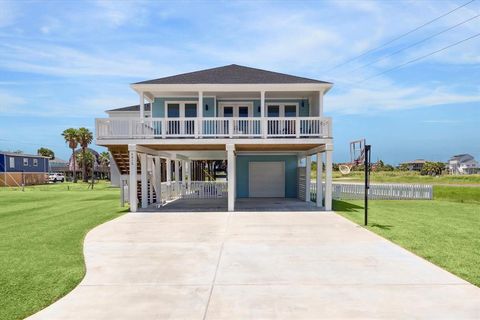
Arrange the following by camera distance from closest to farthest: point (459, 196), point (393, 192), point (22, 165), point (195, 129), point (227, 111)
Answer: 1. point (195, 129)
2. point (227, 111)
3. point (393, 192)
4. point (459, 196)
5. point (22, 165)

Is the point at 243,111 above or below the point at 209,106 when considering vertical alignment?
below

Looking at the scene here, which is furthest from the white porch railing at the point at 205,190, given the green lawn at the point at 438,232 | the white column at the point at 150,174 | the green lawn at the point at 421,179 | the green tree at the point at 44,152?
the green tree at the point at 44,152

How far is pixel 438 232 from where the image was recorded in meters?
10.8

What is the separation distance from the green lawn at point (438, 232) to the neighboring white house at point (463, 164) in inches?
5541

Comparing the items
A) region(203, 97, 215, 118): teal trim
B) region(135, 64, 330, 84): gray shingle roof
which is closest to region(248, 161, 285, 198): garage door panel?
region(203, 97, 215, 118): teal trim

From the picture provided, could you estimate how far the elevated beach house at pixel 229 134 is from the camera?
53.0 ft

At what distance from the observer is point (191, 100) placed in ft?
64.7

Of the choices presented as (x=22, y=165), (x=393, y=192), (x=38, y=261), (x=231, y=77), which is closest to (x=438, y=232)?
(x=38, y=261)

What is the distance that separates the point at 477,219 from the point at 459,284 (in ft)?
31.9

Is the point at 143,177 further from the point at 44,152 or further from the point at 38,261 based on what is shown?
the point at 44,152

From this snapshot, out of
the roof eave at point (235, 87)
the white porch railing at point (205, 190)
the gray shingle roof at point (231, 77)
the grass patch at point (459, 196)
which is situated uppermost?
the gray shingle roof at point (231, 77)

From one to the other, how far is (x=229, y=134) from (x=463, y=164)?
156687 millimetres

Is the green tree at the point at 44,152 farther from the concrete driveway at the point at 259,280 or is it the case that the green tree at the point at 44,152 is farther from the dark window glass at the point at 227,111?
the concrete driveway at the point at 259,280

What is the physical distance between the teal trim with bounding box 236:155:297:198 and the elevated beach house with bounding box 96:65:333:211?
7 centimetres
